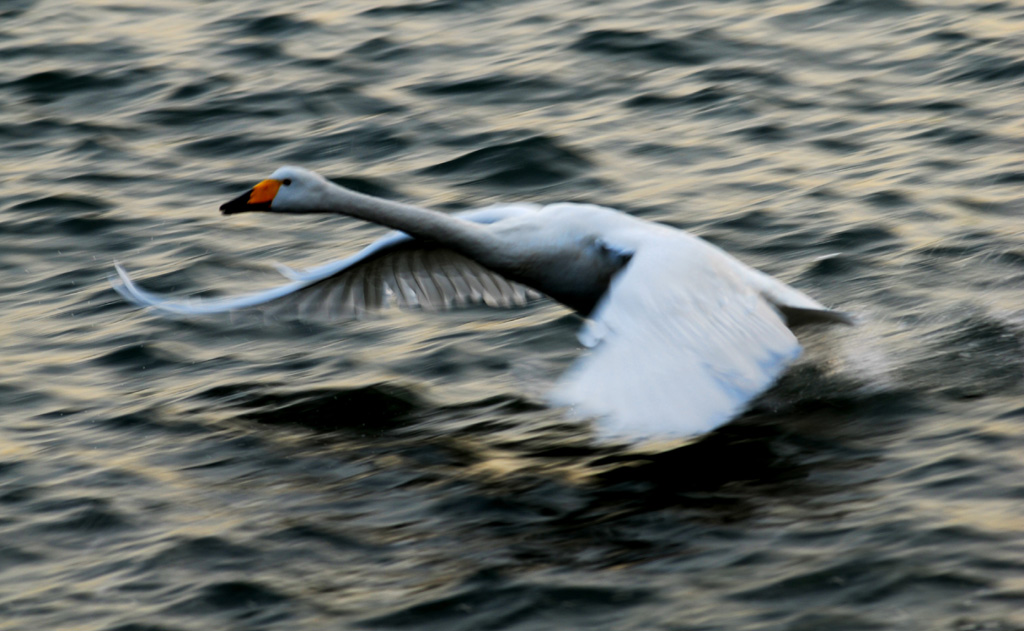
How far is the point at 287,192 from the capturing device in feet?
26.0

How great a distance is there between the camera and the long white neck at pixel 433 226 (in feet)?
25.6

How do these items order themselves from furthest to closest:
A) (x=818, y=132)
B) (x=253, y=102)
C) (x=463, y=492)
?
(x=253, y=102) < (x=818, y=132) < (x=463, y=492)

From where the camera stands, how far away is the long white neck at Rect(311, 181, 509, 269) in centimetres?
780

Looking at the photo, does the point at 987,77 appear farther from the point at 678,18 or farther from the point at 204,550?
the point at 204,550

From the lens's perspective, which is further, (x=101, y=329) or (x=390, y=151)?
(x=390, y=151)

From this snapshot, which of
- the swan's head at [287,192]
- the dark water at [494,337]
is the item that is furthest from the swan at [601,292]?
the dark water at [494,337]

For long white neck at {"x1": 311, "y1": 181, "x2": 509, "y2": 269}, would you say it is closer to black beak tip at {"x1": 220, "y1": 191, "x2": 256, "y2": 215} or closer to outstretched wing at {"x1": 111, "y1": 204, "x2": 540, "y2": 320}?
black beak tip at {"x1": 220, "y1": 191, "x2": 256, "y2": 215}

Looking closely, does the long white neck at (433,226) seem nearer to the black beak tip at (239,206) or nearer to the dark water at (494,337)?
the black beak tip at (239,206)

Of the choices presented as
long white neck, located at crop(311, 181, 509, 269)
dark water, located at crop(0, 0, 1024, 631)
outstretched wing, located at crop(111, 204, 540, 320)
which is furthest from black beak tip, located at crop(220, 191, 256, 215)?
dark water, located at crop(0, 0, 1024, 631)

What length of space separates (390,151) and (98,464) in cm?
475

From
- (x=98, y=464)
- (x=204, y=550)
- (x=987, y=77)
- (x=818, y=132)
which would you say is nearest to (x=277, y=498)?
(x=204, y=550)

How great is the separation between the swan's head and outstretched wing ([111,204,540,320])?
801 millimetres

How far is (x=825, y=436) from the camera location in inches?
292

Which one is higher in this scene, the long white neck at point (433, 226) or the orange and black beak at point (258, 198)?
the orange and black beak at point (258, 198)
